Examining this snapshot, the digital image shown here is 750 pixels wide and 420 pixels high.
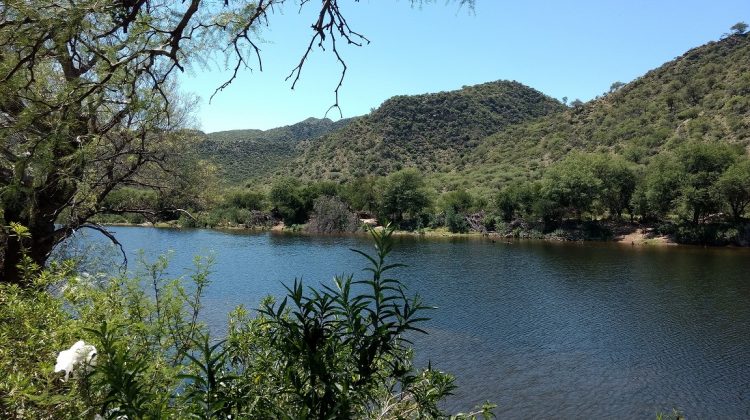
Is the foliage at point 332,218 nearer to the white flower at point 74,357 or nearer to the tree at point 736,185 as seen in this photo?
the tree at point 736,185

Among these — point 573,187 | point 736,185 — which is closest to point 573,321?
point 736,185

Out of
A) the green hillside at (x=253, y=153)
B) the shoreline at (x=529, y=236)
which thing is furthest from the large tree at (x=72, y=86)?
the green hillside at (x=253, y=153)

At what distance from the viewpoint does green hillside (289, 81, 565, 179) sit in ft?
341

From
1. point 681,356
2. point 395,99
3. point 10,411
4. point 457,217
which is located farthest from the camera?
point 395,99

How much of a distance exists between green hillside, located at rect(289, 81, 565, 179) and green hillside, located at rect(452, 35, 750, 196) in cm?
878

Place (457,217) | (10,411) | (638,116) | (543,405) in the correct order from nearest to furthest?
(10,411) → (543,405) → (457,217) → (638,116)

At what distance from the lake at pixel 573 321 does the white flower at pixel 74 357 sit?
4462 millimetres

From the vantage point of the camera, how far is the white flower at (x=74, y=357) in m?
2.45

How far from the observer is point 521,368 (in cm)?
1770

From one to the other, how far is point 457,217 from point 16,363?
64169 millimetres

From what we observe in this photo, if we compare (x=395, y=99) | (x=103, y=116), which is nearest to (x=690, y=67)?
(x=395, y=99)

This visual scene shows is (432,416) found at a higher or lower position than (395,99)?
lower

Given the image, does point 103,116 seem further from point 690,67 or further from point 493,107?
point 493,107

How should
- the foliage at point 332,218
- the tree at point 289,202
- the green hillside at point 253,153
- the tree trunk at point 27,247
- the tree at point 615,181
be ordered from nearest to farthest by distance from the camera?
the tree trunk at point 27,247 → the tree at point 615,181 → the foliage at point 332,218 → the tree at point 289,202 → the green hillside at point 253,153
